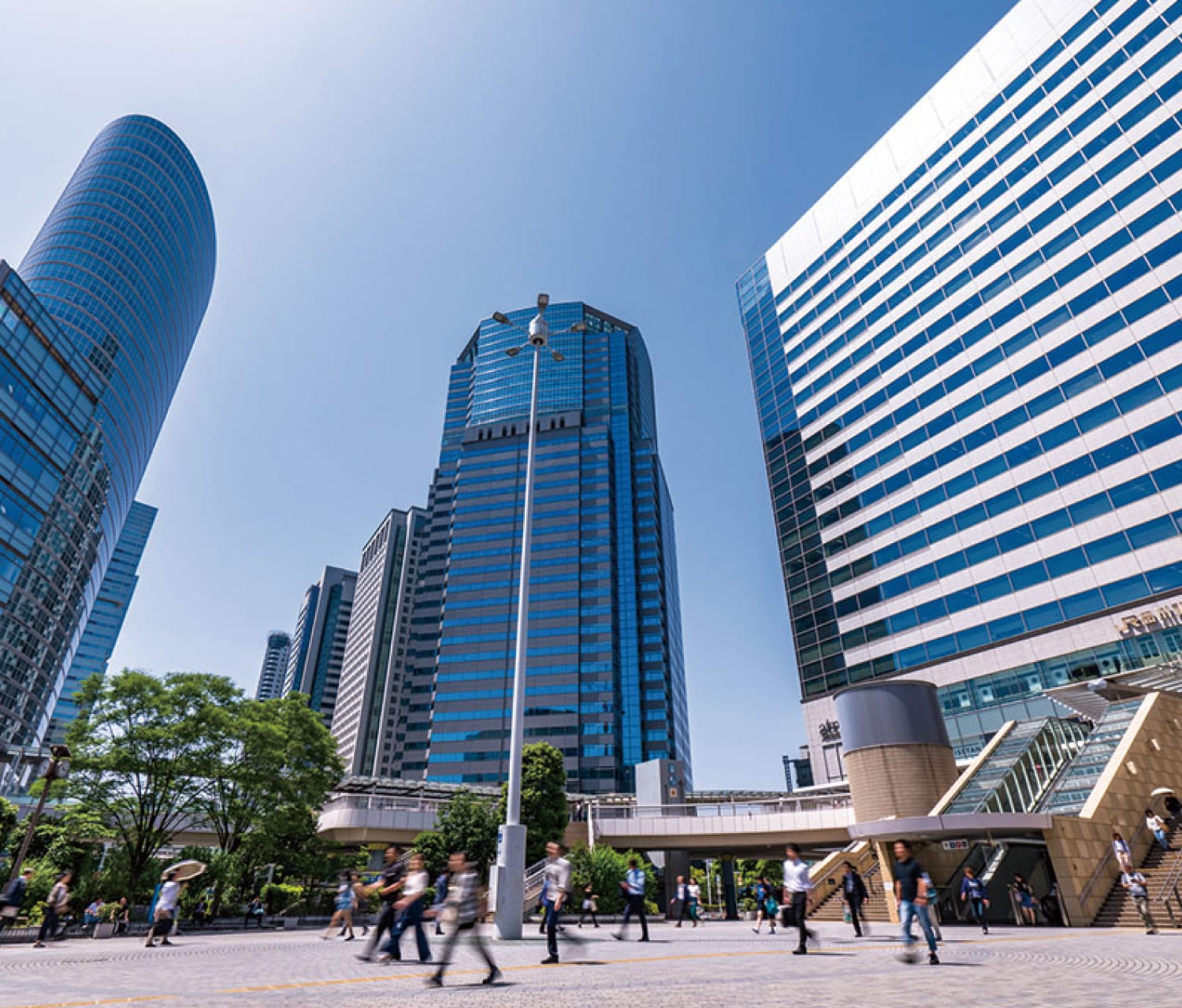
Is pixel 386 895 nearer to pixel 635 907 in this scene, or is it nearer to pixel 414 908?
pixel 414 908

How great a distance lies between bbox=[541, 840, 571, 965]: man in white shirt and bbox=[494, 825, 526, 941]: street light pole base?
338 centimetres

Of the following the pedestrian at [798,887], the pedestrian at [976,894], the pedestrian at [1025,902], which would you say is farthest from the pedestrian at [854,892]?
the pedestrian at [1025,902]

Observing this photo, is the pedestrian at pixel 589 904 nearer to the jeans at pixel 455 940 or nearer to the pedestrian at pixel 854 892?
the pedestrian at pixel 854 892

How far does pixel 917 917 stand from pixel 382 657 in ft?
499

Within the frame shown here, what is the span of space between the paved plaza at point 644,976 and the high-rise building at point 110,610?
171482 mm

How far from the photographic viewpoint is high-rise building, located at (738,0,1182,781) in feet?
124

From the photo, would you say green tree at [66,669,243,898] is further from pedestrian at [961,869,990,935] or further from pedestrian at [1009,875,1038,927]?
pedestrian at [1009,875,1038,927]

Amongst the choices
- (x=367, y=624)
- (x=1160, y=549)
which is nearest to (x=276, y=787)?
(x=1160, y=549)

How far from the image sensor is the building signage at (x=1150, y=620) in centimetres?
3334

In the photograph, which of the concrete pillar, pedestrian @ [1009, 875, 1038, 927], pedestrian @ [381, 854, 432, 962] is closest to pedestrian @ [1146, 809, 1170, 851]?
pedestrian @ [1009, 875, 1038, 927]

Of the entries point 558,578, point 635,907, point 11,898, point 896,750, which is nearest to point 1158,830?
point 896,750

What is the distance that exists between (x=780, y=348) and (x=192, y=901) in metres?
62.9

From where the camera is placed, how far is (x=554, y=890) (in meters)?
10.7

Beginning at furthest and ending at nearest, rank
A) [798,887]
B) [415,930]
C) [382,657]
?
[382,657], [798,887], [415,930]
